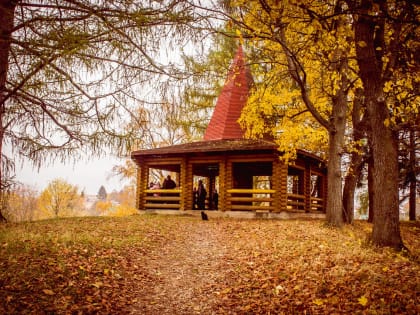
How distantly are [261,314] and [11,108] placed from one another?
524 cm

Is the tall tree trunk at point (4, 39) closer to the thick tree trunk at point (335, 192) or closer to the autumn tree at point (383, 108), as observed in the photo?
the autumn tree at point (383, 108)

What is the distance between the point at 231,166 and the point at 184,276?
1029cm

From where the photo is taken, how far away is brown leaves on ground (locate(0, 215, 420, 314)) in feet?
17.9

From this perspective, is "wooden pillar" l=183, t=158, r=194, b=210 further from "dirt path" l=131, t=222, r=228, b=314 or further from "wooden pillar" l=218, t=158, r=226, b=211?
"dirt path" l=131, t=222, r=228, b=314

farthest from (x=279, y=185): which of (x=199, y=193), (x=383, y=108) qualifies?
(x=383, y=108)

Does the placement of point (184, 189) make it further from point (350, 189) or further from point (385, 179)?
point (385, 179)

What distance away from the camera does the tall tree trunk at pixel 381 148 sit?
835 cm

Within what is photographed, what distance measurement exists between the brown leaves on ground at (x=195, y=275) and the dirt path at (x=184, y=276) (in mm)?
19

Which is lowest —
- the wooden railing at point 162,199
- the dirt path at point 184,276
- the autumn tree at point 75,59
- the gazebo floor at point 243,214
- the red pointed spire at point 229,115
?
the dirt path at point 184,276

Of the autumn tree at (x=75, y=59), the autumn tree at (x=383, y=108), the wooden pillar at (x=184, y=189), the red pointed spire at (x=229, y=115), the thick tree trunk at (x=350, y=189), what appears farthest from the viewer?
the red pointed spire at (x=229, y=115)

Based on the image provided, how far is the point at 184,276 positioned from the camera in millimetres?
7527

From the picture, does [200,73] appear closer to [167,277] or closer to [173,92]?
[173,92]

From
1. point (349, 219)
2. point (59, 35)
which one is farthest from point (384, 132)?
point (349, 219)

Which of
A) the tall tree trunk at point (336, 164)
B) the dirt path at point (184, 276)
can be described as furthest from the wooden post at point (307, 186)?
the dirt path at point (184, 276)
